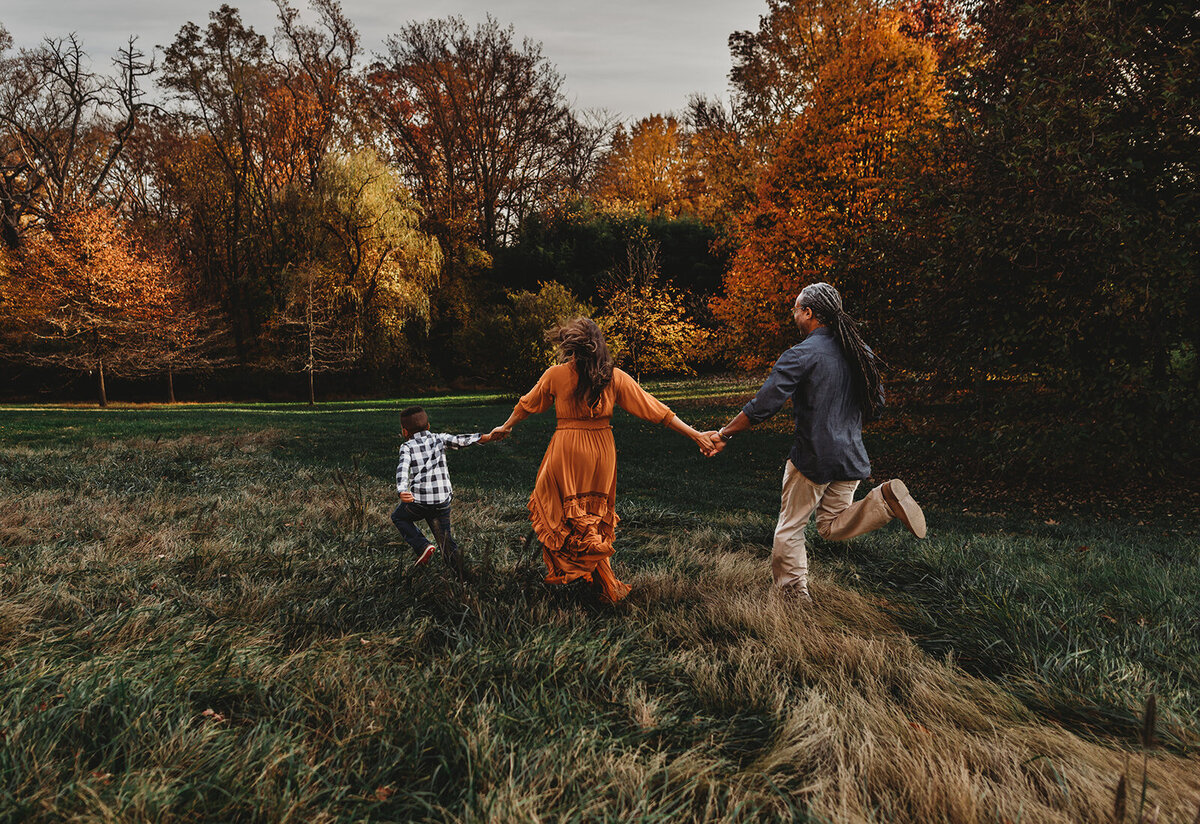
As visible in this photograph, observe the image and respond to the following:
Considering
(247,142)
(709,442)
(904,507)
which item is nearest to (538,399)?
(709,442)

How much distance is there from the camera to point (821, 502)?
14.4ft

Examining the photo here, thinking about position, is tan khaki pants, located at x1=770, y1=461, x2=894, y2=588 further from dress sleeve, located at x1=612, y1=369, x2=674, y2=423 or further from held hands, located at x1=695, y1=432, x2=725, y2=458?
dress sleeve, located at x1=612, y1=369, x2=674, y2=423

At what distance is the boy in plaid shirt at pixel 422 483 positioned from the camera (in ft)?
15.8

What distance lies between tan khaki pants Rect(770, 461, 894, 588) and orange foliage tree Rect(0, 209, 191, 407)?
1114 inches

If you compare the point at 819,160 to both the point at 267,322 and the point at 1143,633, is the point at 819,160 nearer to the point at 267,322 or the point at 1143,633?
the point at 1143,633

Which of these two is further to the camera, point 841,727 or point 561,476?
point 561,476

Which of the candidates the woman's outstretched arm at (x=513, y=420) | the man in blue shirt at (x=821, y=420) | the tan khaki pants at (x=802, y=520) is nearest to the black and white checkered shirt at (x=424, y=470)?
the woman's outstretched arm at (x=513, y=420)

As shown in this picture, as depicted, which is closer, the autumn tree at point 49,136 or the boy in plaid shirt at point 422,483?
the boy in plaid shirt at point 422,483

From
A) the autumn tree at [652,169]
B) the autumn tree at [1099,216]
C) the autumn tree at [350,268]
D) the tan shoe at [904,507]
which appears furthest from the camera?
the autumn tree at [652,169]

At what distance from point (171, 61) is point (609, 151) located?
919 inches

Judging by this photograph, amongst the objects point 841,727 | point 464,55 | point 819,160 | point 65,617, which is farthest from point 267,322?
point 841,727

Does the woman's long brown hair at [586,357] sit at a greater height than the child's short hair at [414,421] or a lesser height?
greater

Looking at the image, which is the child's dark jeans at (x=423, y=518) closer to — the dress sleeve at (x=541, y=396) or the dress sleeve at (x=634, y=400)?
the dress sleeve at (x=541, y=396)

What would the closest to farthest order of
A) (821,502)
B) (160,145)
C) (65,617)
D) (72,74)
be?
(65,617), (821,502), (72,74), (160,145)
